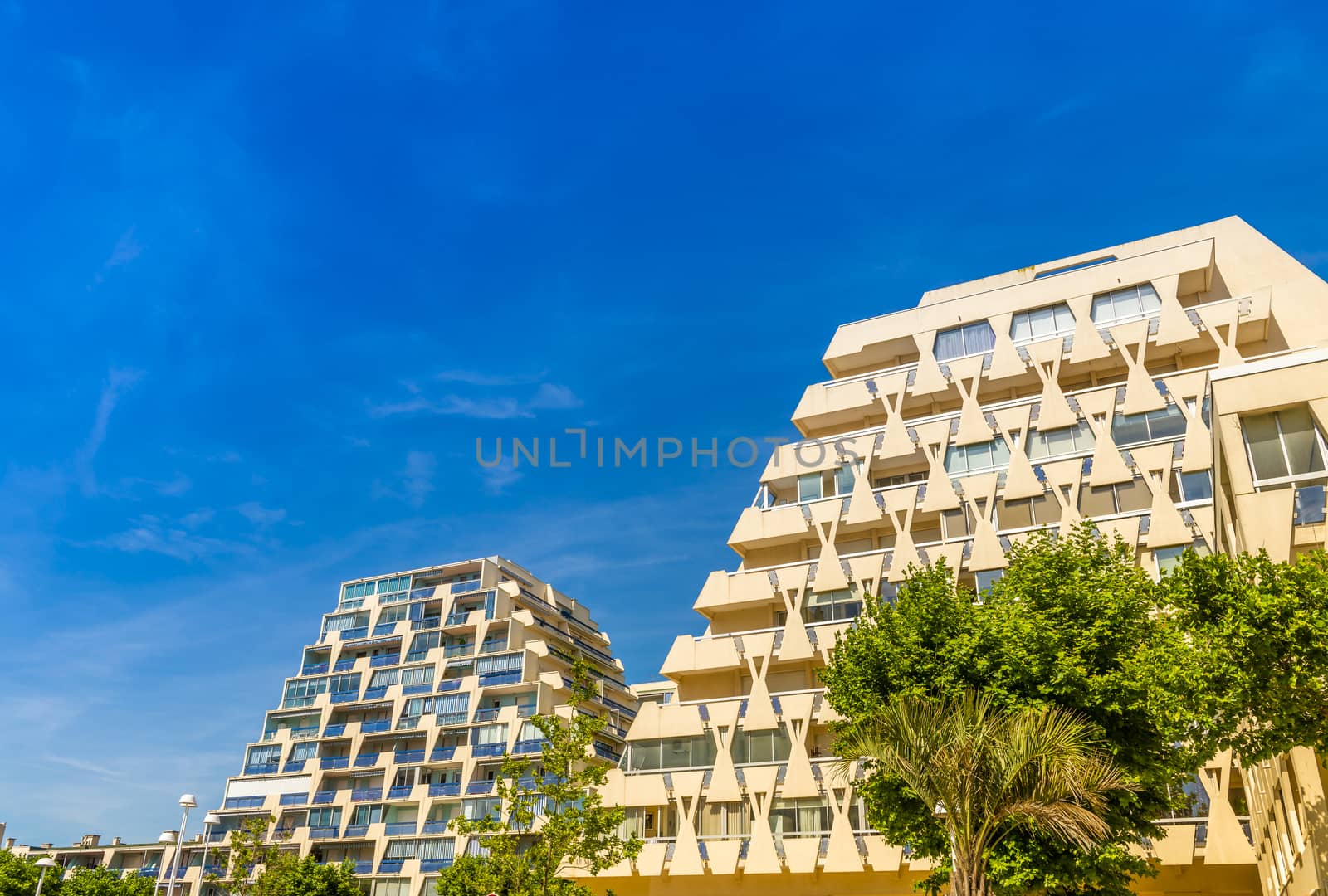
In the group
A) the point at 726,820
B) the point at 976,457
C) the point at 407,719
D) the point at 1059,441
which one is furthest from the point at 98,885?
the point at 1059,441

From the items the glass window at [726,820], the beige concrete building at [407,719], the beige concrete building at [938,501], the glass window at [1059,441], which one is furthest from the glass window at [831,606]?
the beige concrete building at [407,719]

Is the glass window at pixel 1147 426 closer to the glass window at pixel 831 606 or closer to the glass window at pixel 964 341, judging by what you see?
the glass window at pixel 964 341

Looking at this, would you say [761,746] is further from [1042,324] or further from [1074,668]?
[1042,324]

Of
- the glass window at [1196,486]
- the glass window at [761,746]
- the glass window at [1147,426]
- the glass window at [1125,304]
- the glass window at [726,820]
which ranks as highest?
the glass window at [1125,304]

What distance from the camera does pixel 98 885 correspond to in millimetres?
62750

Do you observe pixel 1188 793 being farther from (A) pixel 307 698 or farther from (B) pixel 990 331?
(A) pixel 307 698

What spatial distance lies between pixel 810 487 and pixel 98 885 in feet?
169

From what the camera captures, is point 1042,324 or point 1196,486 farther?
point 1042,324

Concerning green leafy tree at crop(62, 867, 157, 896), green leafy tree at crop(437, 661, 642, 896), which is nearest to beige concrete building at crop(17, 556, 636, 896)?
green leafy tree at crop(62, 867, 157, 896)

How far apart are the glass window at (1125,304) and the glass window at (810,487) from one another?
1439 cm

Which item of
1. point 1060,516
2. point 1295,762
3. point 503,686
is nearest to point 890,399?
point 1060,516

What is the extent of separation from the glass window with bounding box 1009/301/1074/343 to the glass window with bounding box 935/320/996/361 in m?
1.14

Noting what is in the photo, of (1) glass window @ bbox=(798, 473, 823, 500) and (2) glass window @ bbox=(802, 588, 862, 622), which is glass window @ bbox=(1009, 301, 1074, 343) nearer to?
(1) glass window @ bbox=(798, 473, 823, 500)

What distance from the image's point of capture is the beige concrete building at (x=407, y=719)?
70.6 meters
